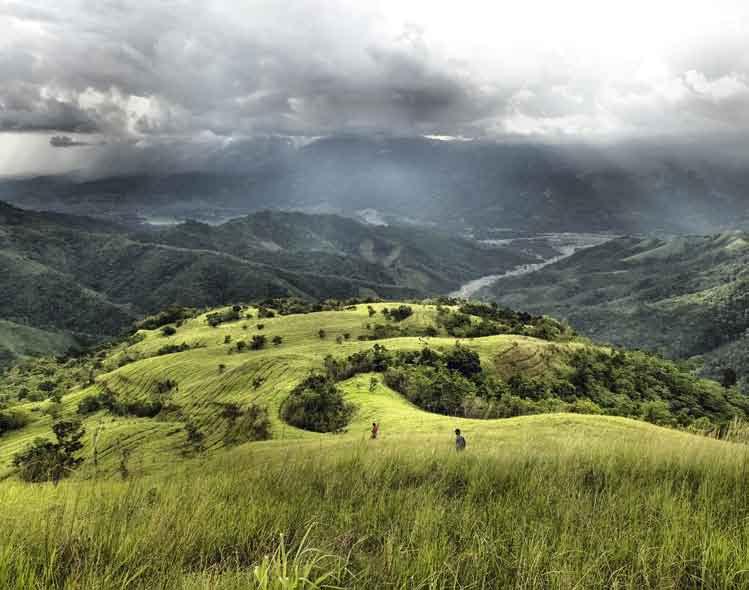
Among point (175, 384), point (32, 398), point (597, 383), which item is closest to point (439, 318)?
point (597, 383)

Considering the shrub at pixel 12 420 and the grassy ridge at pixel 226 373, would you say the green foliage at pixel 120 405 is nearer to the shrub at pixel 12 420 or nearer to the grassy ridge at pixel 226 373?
the grassy ridge at pixel 226 373

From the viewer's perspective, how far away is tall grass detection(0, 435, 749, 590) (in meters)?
3.35

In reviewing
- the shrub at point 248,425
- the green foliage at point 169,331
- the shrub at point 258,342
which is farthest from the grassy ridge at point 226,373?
the green foliage at point 169,331

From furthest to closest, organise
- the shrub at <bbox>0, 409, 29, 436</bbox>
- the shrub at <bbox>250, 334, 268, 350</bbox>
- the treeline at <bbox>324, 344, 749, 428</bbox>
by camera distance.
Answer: the shrub at <bbox>250, 334, 268, 350</bbox> < the shrub at <bbox>0, 409, 29, 436</bbox> < the treeline at <bbox>324, 344, 749, 428</bbox>

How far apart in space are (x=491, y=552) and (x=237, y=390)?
72244 millimetres

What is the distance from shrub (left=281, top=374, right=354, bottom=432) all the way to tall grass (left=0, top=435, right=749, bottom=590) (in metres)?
39.0

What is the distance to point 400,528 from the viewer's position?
14.0 ft

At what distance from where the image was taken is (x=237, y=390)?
71250 millimetres

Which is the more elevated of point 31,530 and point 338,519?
point 31,530

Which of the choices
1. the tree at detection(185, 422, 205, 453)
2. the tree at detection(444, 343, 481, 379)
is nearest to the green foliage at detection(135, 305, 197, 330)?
the tree at detection(444, 343, 481, 379)

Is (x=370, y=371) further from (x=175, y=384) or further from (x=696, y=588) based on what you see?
(x=696, y=588)

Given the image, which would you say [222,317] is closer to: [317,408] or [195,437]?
[195,437]

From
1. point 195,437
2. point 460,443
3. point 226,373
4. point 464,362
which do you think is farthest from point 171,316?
point 460,443

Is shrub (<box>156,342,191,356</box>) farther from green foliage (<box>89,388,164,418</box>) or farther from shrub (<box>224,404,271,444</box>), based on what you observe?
shrub (<box>224,404,271,444</box>)
